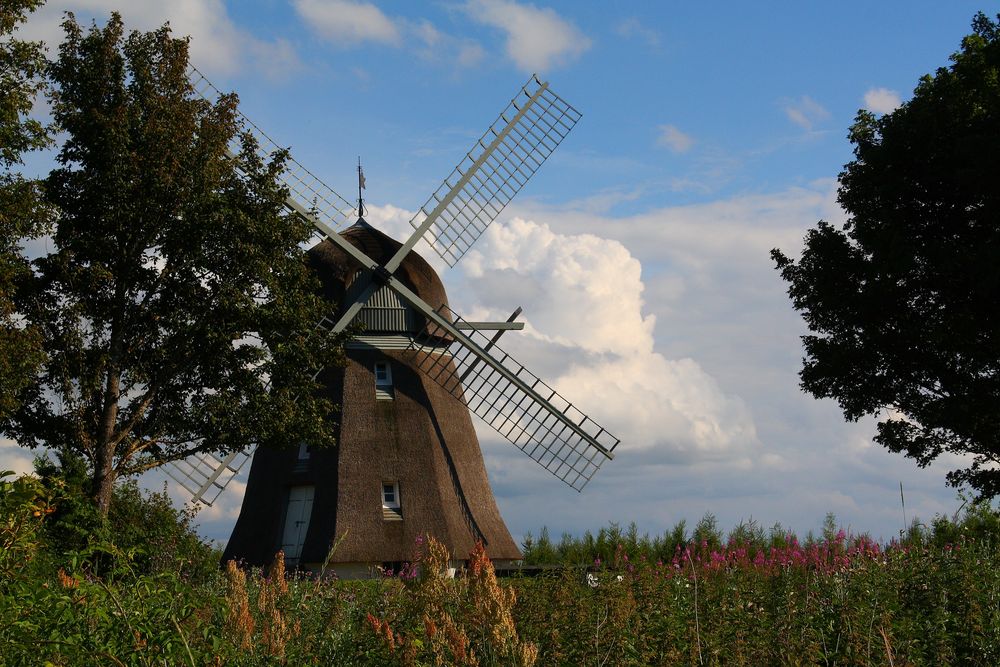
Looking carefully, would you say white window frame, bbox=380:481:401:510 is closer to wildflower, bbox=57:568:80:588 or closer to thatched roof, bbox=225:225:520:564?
thatched roof, bbox=225:225:520:564

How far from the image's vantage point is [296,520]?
2373 centimetres

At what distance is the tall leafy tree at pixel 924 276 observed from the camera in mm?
20531

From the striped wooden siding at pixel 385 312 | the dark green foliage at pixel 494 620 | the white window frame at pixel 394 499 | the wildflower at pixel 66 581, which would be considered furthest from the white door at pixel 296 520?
the wildflower at pixel 66 581

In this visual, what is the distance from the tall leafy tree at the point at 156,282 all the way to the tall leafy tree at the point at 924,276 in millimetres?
11872

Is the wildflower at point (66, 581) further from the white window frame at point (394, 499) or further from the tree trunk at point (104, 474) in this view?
the white window frame at point (394, 499)

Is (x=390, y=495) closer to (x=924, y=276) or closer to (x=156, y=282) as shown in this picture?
(x=156, y=282)

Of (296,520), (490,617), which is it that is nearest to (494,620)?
(490,617)

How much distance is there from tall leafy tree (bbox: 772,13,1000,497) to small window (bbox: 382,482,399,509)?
9.73 meters

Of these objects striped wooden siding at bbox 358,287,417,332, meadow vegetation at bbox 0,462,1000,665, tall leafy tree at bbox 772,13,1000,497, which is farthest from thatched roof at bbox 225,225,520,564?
meadow vegetation at bbox 0,462,1000,665

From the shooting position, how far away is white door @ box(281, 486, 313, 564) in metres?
23.4

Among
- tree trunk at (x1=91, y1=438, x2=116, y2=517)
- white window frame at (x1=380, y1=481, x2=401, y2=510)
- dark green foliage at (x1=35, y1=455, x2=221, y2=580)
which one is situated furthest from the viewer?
white window frame at (x1=380, y1=481, x2=401, y2=510)

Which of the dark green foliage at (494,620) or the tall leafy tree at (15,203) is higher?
the tall leafy tree at (15,203)

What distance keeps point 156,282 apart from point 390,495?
283 inches

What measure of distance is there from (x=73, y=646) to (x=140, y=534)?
1493cm
